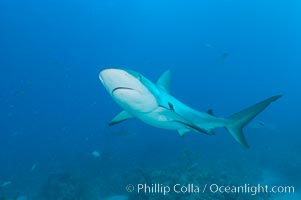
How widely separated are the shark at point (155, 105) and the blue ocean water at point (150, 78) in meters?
5.34

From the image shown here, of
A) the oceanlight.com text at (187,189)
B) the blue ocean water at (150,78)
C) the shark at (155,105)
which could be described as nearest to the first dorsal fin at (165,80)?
the shark at (155,105)

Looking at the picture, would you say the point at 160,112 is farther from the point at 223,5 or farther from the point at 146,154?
the point at 223,5

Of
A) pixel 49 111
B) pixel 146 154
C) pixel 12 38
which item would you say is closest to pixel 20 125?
pixel 49 111

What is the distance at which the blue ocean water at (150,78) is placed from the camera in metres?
14.9

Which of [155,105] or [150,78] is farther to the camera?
[150,78]

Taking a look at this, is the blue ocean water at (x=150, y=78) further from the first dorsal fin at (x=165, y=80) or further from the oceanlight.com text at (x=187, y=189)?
the first dorsal fin at (x=165, y=80)

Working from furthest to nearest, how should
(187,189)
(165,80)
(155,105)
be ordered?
(187,189), (165,80), (155,105)

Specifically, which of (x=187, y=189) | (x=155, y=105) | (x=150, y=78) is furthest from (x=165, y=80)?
(x=150, y=78)

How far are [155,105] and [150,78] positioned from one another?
85594 mm

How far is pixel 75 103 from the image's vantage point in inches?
3287

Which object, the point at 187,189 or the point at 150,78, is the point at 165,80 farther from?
the point at 150,78

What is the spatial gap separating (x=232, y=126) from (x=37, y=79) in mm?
88354

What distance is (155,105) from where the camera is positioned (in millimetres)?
3438

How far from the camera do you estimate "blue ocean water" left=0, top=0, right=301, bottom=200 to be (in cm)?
1495
